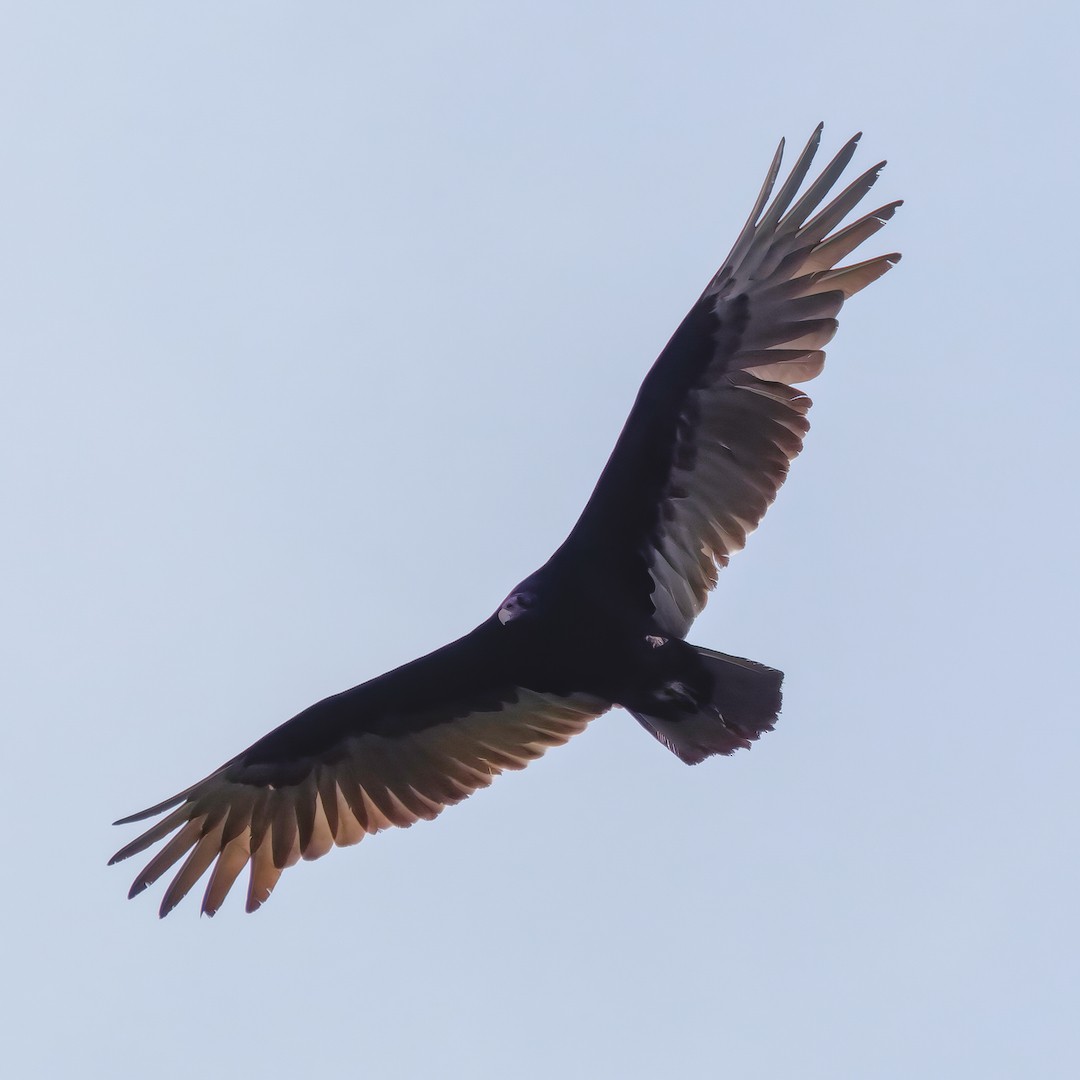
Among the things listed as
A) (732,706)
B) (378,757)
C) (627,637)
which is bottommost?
(732,706)

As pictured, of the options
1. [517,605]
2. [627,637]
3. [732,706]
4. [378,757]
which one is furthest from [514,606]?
[378,757]

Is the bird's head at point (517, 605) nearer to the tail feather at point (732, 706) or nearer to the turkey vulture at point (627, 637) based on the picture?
the turkey vulture at point (627, 637)

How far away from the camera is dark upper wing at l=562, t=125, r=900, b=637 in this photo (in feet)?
24.4

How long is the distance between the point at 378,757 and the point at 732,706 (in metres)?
1.96

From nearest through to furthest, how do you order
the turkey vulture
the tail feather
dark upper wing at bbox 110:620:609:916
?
the tail feather, the turkey vulture, dark upper wing at bbox 110:620:609:916

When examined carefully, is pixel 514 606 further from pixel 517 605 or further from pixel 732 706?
pixel 732 706

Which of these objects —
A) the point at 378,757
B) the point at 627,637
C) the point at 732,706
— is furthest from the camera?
the point at 378,757

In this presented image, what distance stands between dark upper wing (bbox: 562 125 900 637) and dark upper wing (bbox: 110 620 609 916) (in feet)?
2.65

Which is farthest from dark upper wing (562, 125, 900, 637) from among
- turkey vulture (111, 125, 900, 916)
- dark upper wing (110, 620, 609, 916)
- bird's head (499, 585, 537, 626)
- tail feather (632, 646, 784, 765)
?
dark upper wing (110, 620, 609, 916)

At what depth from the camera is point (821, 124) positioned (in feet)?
23.2

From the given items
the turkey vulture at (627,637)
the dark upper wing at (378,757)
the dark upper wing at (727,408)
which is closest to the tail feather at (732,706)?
the turkey vulture at (627,637)

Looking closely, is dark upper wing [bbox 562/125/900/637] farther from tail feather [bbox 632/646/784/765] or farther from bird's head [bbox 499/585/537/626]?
tail feather [bbox 632/646/784/765]

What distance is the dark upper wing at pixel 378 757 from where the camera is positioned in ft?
26.0

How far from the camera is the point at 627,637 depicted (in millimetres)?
7469
